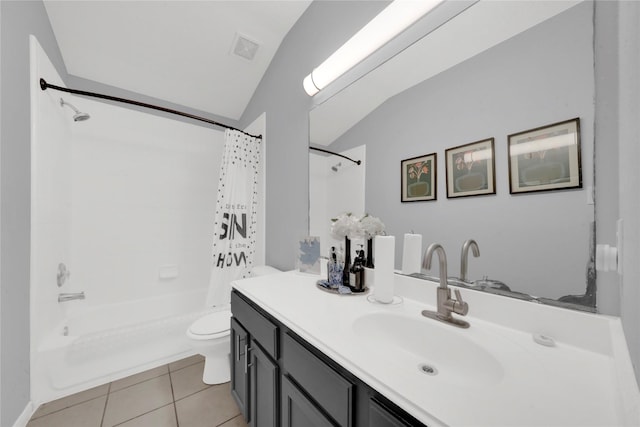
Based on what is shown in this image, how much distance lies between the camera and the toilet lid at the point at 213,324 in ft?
5.19

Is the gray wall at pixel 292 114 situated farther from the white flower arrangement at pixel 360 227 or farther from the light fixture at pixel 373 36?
the white flower arrangement at pixel 360 227

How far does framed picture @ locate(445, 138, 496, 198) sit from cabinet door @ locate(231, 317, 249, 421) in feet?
3.88

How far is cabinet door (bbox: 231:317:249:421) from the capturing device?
1155mm

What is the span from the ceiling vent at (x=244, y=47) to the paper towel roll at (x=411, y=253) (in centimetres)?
202

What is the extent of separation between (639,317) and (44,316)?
8.33ft

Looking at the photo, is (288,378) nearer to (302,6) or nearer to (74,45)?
(302,6)

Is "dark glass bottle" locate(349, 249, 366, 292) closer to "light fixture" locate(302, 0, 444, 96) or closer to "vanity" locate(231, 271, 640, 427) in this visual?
"vanity" locate(231, 271, 640, 427)

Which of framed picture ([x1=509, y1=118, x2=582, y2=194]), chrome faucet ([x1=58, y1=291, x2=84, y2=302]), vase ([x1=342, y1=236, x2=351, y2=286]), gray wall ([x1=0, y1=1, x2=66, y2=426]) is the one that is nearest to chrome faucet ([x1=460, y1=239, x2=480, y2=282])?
framed picture ([x1=509, y1=118, x2=582, y2=194])


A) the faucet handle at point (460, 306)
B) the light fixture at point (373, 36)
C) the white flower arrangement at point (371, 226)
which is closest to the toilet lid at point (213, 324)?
the white flower arrangement at point (371, 226)

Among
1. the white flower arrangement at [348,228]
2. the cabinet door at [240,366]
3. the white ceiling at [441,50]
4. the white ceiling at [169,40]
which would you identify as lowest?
the cabinet door at [240,366]

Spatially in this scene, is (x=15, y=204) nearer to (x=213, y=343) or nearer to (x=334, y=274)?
(x=213, y=343)

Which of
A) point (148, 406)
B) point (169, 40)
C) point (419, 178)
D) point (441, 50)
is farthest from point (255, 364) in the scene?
point (169, 40)

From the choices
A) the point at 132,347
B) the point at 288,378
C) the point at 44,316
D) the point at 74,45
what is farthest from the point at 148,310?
the point at 74,45

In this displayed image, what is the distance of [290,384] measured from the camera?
826 millimetres
